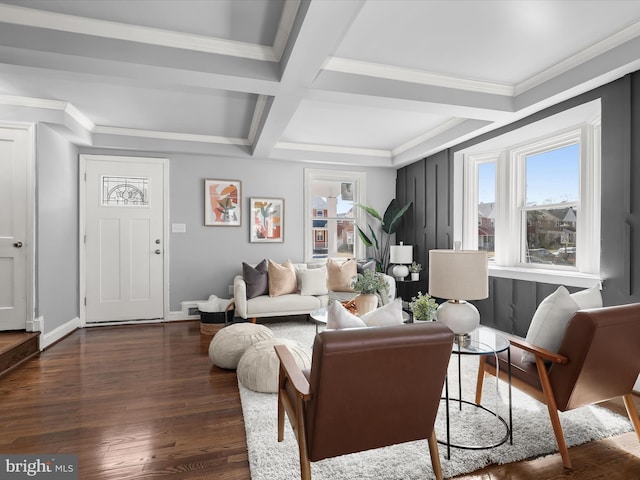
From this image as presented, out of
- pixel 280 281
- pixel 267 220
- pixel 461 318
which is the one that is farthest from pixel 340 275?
pixel 461 318

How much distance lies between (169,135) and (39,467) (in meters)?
3.83

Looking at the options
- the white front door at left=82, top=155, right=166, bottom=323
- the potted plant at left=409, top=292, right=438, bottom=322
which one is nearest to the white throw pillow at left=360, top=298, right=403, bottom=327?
the potted plant at left=409, top=292, right=438, bottom=322

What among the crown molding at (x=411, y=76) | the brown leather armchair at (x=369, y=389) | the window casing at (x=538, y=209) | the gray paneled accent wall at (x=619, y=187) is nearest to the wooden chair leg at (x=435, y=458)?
the brown leather armchair at (x=369, y=389)

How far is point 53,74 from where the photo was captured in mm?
2586

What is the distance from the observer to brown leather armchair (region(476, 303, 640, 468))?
167cm

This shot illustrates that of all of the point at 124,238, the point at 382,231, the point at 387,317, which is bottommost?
the point at 387,317

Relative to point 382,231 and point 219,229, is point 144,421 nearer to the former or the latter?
point 219,229

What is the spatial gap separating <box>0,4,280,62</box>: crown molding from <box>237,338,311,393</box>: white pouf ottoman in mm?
A: 2184

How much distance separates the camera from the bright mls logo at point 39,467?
172 centimetres

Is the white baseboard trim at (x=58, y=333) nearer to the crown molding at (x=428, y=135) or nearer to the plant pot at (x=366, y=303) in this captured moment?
the plant pot at (x=366, y=303)

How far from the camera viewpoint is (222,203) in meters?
5.07

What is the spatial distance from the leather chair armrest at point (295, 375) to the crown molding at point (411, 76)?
216 centimetres

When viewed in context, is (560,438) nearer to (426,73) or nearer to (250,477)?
(250,477)

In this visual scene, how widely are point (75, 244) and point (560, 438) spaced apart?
5055 millimetres
